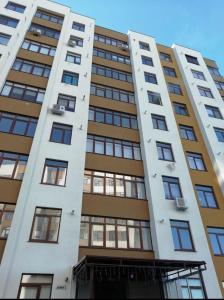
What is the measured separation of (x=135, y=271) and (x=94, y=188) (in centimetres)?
570

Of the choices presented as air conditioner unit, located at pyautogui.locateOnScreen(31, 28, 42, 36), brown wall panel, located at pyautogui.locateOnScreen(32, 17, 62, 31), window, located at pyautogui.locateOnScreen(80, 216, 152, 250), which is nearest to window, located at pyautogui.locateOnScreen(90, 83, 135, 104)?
air conditioner unit, located at pyautogui.locateOnScreen(31, 28, 42, 36)

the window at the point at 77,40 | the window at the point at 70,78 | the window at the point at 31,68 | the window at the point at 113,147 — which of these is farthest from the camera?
the window at the point at 77,40

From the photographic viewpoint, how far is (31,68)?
21688 millimetres

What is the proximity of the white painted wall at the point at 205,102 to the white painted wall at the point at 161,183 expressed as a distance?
9.36ft

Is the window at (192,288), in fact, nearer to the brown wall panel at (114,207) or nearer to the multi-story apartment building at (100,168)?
the multi-story apartment building at (100,168)

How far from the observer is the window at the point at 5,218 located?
43.3ft

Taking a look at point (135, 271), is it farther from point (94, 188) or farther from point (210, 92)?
point (210, 92)

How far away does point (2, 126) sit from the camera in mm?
17266

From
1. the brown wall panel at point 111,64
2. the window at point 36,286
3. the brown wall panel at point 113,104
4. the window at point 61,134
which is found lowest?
the window at point 36,286

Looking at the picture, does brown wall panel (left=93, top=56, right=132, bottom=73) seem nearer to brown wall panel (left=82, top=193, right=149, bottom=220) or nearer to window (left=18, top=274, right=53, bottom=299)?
brown wall panel (left=82, top=193, right=149, bottom=220)

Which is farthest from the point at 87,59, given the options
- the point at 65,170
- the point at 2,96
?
the point at 65,170

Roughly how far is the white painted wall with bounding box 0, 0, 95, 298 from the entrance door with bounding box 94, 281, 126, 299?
2250 millimetres

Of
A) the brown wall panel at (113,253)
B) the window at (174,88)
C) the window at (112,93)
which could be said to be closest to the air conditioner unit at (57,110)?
the window at (112,93)

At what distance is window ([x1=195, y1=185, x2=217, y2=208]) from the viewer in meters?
18.8
